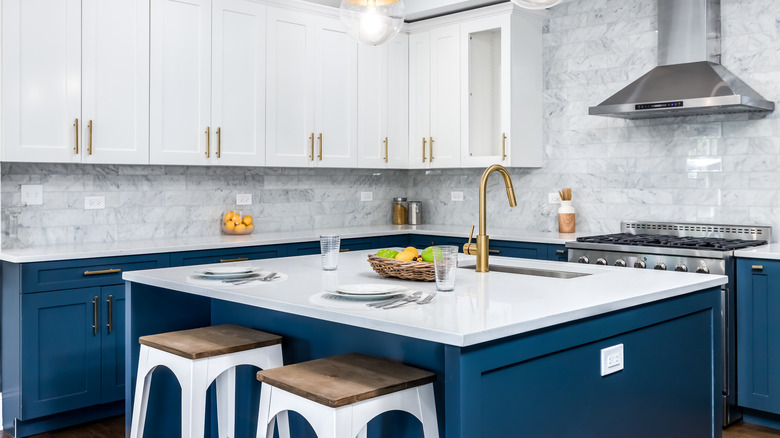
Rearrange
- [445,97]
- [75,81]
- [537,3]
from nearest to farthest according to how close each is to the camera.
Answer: [537,3] → [75,81] → [445,97]

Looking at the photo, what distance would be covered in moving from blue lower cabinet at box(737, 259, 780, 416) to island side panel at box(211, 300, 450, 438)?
234 cm

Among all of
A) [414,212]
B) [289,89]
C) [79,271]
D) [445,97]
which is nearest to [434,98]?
[445,97]

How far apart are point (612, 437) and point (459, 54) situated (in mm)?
3721

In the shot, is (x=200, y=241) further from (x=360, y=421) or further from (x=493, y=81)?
(x=360, y=421)

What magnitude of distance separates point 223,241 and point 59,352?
116 cm

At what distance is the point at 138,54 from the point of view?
13.9 ft

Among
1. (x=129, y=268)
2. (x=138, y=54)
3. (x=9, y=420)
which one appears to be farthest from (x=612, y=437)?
(x=138, y=54)

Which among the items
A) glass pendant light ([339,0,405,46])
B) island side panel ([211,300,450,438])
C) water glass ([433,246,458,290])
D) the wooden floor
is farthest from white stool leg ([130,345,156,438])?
glass pendant light ([339,0,405,46])

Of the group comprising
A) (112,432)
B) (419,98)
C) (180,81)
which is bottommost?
(112,432)

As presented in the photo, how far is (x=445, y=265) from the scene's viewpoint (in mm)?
2236

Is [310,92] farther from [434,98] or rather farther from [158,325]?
[158,325]

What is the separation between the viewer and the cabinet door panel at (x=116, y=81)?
403 centimetres

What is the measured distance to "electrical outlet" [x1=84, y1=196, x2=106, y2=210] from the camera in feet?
14.3

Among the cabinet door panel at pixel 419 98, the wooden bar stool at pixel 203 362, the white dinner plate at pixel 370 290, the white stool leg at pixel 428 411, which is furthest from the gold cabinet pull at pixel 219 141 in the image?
the white stool leg at pixel 428 411
